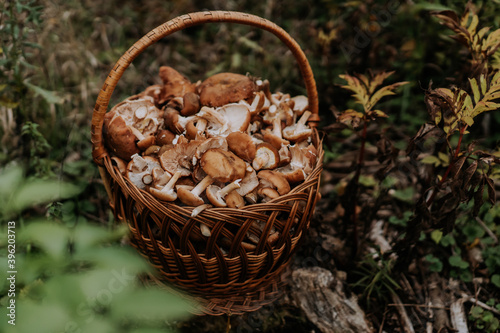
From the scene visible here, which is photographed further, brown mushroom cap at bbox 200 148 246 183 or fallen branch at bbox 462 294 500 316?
fallen branch at bbox 462 294 500 316

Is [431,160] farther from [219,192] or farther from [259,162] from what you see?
[219,192]

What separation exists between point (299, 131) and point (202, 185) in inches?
27.6

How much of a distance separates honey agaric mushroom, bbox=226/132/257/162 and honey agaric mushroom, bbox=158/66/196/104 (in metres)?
0.56

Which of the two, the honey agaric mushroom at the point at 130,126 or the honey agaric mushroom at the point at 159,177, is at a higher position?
the honey agaric mushroom at the point at 130,126

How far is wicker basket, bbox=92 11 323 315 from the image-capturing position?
5.37 feet

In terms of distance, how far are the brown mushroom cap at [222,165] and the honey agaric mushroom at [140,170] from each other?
305 mm

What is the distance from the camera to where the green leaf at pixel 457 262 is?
2.27 meters

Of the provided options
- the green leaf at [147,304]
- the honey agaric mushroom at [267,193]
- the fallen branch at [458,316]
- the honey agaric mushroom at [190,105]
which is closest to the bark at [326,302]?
the fallen branch at [458,316]

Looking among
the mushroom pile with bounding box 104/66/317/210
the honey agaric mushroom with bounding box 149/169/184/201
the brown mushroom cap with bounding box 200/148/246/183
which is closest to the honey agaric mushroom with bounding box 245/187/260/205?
the mushroom pile with bounding box 104/66/317/210

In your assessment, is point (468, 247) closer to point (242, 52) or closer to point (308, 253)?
point (308, 253)

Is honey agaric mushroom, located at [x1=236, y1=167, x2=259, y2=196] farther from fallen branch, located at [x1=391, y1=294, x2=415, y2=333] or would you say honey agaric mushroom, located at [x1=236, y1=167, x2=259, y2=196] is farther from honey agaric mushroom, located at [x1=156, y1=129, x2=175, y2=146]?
fallen branch, located at [x1=391, y1=294, x2=415, y2=333]

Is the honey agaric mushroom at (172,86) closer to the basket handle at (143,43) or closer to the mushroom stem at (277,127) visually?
the basket handle at (143,43)

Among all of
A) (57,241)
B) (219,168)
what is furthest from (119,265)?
(219,168)

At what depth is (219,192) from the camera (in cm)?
170
